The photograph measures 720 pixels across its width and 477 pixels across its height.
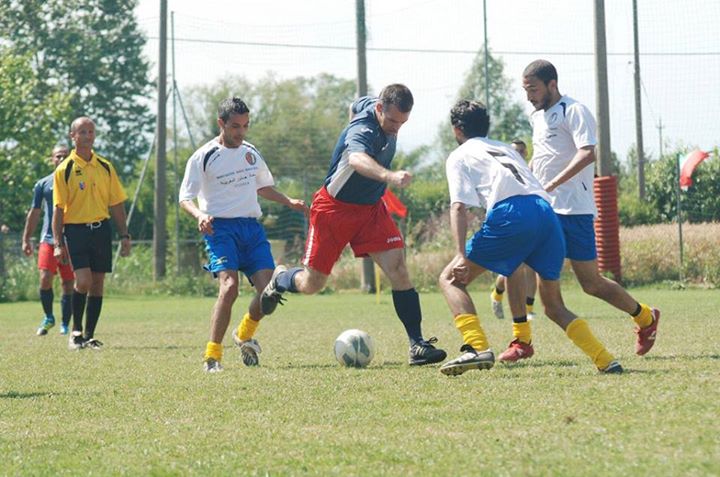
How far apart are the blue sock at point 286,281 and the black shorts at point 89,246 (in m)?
3.54

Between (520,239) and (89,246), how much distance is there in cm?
585

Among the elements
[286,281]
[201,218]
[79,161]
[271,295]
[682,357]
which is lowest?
[682,357]

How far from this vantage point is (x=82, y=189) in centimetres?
1207

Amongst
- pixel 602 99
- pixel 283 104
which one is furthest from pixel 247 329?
pixel 283 104

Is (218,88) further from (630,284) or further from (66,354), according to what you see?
(66,354)

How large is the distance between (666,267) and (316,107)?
180 ft

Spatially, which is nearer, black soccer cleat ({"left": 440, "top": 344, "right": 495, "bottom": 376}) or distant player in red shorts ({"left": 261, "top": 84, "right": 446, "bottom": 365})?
black soccer cleat ({"left": 440, "top": 344, "right": 495, "bottom": 376})

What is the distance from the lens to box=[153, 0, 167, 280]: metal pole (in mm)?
29000

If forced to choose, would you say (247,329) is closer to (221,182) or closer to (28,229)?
(221,182)

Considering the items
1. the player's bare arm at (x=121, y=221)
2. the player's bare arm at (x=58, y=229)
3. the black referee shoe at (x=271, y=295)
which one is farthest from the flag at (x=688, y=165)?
the black referee shoe at (x=271, y=295)

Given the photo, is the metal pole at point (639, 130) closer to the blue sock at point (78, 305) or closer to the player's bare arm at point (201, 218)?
the blue sock at point (78, 305)

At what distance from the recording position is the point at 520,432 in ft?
18.1

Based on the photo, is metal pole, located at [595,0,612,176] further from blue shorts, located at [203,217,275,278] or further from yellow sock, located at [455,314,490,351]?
yellow sock, located at [455,314,490,351]

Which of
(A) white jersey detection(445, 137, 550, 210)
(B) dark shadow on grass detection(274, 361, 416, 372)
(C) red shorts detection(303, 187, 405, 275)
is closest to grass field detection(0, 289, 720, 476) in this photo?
(B) dark shadow on grass detection(274, 361, 416, 372)
